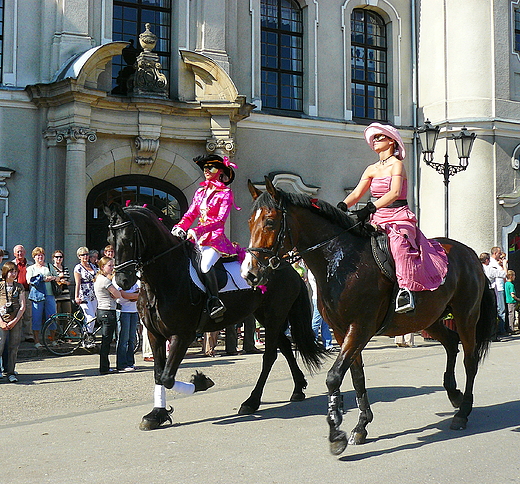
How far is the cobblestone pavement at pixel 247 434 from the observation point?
5.11m

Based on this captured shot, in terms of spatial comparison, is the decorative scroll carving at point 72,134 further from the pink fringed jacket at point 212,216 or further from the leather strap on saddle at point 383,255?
the leather strap on saddle at point 383,255

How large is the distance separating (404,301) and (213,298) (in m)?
2.06

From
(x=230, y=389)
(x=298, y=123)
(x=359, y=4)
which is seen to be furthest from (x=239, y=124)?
(x=230, y=389)

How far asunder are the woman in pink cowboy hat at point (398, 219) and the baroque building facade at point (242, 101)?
1056 cm

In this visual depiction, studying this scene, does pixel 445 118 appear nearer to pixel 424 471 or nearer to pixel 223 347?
pixel 223 347

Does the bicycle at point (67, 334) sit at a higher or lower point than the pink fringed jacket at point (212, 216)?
lower

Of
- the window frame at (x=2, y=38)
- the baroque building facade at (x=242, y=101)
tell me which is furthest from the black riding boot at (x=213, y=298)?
the window frame at (x=2, y=38)

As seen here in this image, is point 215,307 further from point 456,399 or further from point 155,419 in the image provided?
point 456,399

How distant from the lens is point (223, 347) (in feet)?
47.2

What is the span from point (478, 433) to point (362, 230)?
207cm

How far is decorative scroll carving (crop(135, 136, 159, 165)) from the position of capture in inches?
663

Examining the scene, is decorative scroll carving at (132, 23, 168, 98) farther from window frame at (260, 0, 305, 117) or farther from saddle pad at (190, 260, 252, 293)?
saddle pad at (190, 260, 252, 293)

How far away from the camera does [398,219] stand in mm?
6453

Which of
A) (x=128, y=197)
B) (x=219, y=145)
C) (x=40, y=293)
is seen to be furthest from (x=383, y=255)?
(x=128, y=197)
